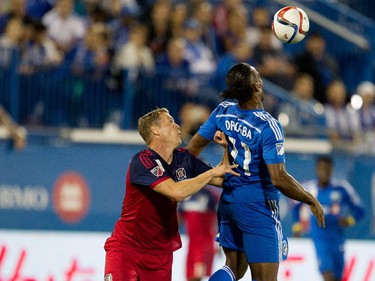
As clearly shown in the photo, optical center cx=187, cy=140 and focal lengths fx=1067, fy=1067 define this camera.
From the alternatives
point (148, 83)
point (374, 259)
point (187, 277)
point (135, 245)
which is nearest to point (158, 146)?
point (135, 245)

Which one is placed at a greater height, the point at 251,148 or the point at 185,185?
the point at 251,148

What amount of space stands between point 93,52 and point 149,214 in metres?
7.16

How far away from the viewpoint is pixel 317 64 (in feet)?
55.7

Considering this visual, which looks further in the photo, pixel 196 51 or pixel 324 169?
pixel 196 51

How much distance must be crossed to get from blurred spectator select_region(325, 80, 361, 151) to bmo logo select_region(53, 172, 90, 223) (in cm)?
370

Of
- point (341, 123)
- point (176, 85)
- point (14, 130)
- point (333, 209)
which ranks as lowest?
point (333, 209)

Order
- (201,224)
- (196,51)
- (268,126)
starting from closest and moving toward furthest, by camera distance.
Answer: (268,126)
(201,224)
(196,51)

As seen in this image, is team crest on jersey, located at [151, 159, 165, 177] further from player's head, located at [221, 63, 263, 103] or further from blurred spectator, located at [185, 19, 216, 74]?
blurred spectator, located at [185, 19, 216, 74]

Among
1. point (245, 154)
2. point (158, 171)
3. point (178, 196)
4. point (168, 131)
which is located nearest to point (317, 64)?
point (245, 154)

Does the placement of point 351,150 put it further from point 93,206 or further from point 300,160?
point 93,206

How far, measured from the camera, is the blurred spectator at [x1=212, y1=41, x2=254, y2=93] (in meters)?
15.3

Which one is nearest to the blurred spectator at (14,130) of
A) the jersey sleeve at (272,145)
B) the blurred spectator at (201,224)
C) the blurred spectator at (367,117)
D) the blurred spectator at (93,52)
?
the blurred spectator at (93,52)

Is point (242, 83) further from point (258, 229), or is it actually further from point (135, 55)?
point (135, 55)

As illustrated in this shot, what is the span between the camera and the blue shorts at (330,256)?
498 inches
